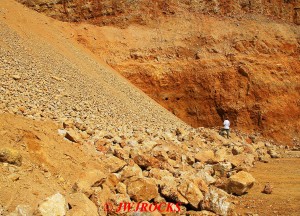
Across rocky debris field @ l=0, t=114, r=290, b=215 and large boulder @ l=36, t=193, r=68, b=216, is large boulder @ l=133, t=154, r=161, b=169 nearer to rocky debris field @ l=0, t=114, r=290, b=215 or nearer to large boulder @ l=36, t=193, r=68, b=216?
rocky debris field @ l=0, t=114, r=290, b=215

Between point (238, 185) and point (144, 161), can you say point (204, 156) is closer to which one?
point (238, 185)

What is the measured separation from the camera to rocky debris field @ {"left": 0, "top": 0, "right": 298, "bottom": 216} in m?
4.85

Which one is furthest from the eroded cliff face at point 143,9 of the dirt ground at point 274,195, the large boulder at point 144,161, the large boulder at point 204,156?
the large boulder at point 144,161

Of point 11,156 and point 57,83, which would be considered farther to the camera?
point 57,83

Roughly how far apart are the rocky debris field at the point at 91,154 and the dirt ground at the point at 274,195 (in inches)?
11.5

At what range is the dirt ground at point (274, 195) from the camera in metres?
6.80

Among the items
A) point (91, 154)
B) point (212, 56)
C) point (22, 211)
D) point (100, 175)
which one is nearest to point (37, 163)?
point (100, 175)

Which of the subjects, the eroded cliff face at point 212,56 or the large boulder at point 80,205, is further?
the eroded cliff face at point 212,56

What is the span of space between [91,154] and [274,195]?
4.18 metres

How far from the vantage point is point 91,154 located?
664 cm

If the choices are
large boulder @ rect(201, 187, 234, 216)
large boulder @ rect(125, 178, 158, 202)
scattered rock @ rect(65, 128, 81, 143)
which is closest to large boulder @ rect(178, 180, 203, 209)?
large boulder @ rect(201, 187, 234, 216)

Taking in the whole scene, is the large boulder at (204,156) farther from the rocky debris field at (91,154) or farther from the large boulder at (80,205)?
the large boulder at (80,205)

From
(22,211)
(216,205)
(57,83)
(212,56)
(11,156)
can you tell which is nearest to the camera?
(22,211)

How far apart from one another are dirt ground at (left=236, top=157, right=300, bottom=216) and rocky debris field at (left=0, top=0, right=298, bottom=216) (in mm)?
293
